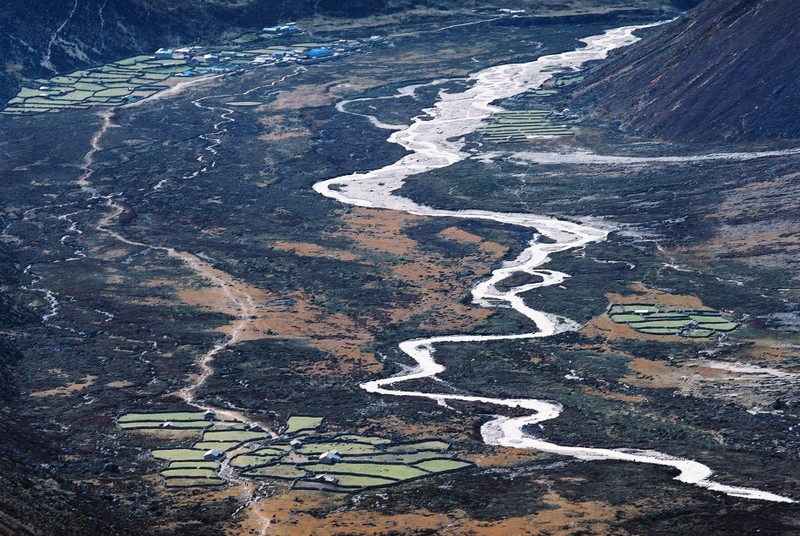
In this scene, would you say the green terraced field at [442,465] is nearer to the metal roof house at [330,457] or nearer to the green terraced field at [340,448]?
the green terraced field at [340,448]

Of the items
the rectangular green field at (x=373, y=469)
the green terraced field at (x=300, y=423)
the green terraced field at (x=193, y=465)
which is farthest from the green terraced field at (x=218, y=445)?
the rectangular green field at (x=373, y=469)

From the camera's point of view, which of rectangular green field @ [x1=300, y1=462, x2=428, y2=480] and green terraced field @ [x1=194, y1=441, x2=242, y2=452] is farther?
green terraced field @ [x1=194, y1=441, x2=242, y2=452]

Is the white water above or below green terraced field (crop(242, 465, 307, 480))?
below

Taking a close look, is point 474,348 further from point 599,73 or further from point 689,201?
point 599,73

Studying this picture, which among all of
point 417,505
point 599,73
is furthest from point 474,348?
point 599,73

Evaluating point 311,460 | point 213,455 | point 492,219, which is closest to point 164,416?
point 213,455

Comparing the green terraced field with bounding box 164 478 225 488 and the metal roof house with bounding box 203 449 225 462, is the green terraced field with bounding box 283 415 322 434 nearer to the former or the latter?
the metal roof house with bounding box 203 449 225 462

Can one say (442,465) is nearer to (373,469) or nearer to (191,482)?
(373,469)

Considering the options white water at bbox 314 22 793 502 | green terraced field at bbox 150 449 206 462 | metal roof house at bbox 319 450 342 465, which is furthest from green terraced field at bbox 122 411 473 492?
white water at bbox 314 22 793 502
